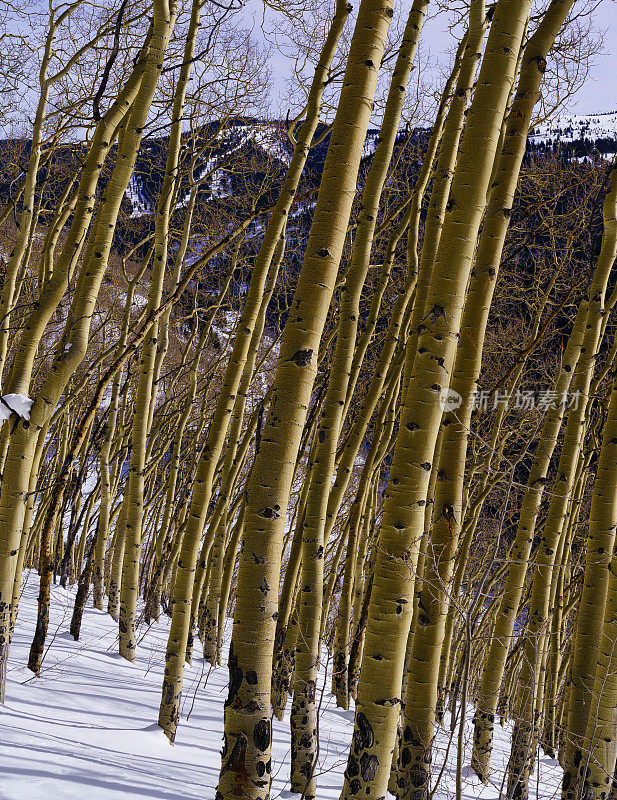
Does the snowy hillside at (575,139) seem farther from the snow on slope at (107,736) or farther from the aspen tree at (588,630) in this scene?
the snow on slope at (107,736)

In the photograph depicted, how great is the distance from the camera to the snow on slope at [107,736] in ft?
8.90

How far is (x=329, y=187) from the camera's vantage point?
2.38 meters

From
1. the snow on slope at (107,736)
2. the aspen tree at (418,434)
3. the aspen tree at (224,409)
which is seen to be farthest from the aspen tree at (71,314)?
the aspen tree at (418,434)

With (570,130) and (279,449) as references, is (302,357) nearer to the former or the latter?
(279,449)

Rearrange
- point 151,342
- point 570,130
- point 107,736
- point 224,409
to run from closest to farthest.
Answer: point 107,736, point 224,409, point 151,342, point 570,130

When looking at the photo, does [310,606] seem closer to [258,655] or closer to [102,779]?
[102,779]

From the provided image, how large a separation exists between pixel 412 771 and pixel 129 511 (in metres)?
3.98

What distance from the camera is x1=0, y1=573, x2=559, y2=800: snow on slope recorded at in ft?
8.90

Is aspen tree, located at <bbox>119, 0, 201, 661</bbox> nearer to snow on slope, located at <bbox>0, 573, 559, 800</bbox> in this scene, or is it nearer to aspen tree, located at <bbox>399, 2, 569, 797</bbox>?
snow on slope, located at <bbox>0, 573, 559, 800</bbox>

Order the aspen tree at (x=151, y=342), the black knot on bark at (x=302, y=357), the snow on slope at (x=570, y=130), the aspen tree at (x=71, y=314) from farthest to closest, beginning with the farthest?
the snow on slope at (x=570, y=130)
the aspen tree at (x=151, y=342)
the aspen tree at (x=71, y=314)
the black knot on bark at (x=302, y=357)

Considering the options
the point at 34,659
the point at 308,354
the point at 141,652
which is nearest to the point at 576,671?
the point at 308,354

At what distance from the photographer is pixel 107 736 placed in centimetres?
365

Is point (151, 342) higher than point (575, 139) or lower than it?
lower

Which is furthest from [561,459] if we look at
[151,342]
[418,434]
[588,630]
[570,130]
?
[570,130]
